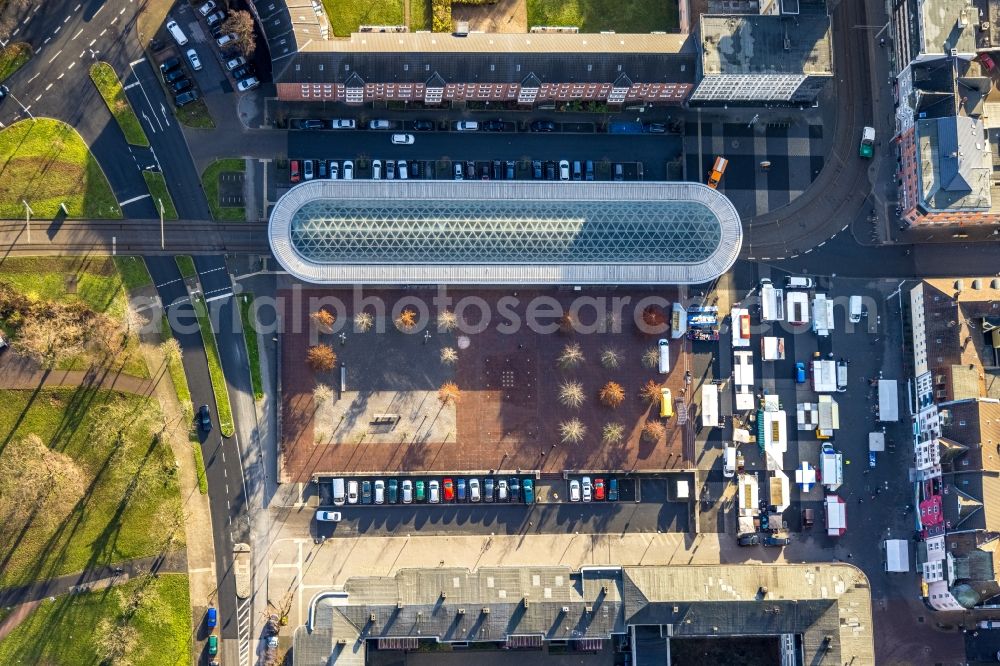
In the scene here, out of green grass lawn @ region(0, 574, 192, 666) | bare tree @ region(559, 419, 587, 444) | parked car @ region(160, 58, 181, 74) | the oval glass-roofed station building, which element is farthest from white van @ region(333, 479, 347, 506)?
parked car @ region(160, 58, 181, 74)

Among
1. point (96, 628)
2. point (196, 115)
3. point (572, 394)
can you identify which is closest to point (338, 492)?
point (572, 394)

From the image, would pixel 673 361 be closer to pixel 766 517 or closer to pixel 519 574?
pixel 766 517

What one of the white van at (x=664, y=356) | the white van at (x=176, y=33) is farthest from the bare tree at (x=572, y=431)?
the white van at (x=176, y=33)

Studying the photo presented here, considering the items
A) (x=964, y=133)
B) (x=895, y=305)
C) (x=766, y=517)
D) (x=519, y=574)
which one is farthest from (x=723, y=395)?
(x=964, y=133)

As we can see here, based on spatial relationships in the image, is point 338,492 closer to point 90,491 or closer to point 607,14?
point 90,491

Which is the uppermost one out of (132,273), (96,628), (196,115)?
(196,115)
